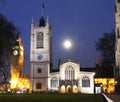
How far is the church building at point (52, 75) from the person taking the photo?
91.8 metres

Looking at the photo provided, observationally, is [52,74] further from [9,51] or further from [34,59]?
[9,51]

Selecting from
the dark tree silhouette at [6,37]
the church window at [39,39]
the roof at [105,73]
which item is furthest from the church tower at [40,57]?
the dark tree silhouette at [6,37]

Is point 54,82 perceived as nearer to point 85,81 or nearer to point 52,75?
point 52,75

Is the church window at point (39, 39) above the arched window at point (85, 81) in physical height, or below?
above

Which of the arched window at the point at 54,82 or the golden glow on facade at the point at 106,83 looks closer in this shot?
the arched window at the point at 54,82

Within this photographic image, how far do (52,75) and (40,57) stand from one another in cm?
591

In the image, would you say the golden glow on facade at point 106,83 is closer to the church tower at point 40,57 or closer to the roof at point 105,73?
the roof at point 105,73

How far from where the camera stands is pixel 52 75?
93.9 meters

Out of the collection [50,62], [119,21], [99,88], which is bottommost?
[99,88]

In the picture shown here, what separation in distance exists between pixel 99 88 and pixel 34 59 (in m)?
19.1

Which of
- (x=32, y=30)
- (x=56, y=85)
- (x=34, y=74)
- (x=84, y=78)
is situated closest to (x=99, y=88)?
(x=84, y=78)

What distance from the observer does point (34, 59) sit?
3775 inches

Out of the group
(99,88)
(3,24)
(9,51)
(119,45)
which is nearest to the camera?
(3,24)

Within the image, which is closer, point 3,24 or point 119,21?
point 3,24
